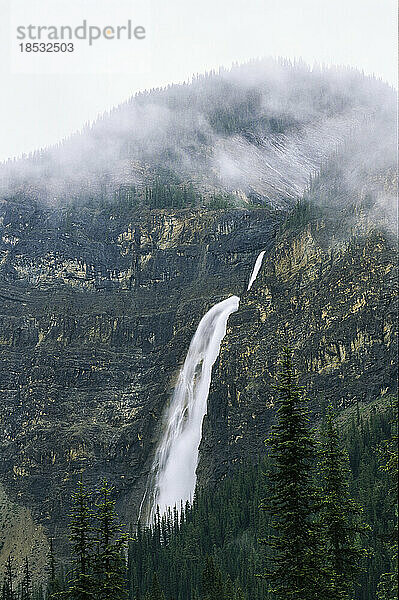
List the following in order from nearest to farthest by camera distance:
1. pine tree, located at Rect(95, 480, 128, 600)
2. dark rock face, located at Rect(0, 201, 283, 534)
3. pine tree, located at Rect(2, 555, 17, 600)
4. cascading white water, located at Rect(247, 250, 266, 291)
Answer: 1. pine tree, located at Rect(95, 480, 128, 600)
2. pine tree, located at Rect(2, 555, 17, 600)
3. dark rock face, located at Rect(0, 201, 283, 534)
4. cascading white water, located at Rect(247, 250, 266, 291)

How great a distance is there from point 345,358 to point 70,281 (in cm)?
8197

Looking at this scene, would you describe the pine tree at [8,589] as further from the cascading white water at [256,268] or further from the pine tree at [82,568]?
the cascading white water at [256,268]

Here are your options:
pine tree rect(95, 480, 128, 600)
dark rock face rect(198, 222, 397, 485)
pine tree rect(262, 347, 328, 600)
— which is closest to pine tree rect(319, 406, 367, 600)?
pine tree rect(262, 347, 328, 600)

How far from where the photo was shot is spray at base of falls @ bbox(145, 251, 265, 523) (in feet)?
423

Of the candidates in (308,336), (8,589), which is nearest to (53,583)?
(8,589)

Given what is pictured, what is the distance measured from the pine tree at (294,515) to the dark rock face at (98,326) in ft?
364

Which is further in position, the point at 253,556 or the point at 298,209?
the point at 298,209

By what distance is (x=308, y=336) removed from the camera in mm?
126812

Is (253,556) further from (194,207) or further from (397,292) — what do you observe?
(194,207)

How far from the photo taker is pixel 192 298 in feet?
550

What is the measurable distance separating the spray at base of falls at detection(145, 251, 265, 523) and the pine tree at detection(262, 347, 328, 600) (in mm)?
96404

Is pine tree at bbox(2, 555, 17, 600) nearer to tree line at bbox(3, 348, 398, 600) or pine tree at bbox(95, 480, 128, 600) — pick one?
tree line at bbox(3, 348, 398, 600)

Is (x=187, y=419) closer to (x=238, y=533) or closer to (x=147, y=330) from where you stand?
(x=238, y=533)

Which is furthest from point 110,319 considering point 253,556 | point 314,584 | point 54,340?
point 314,584
